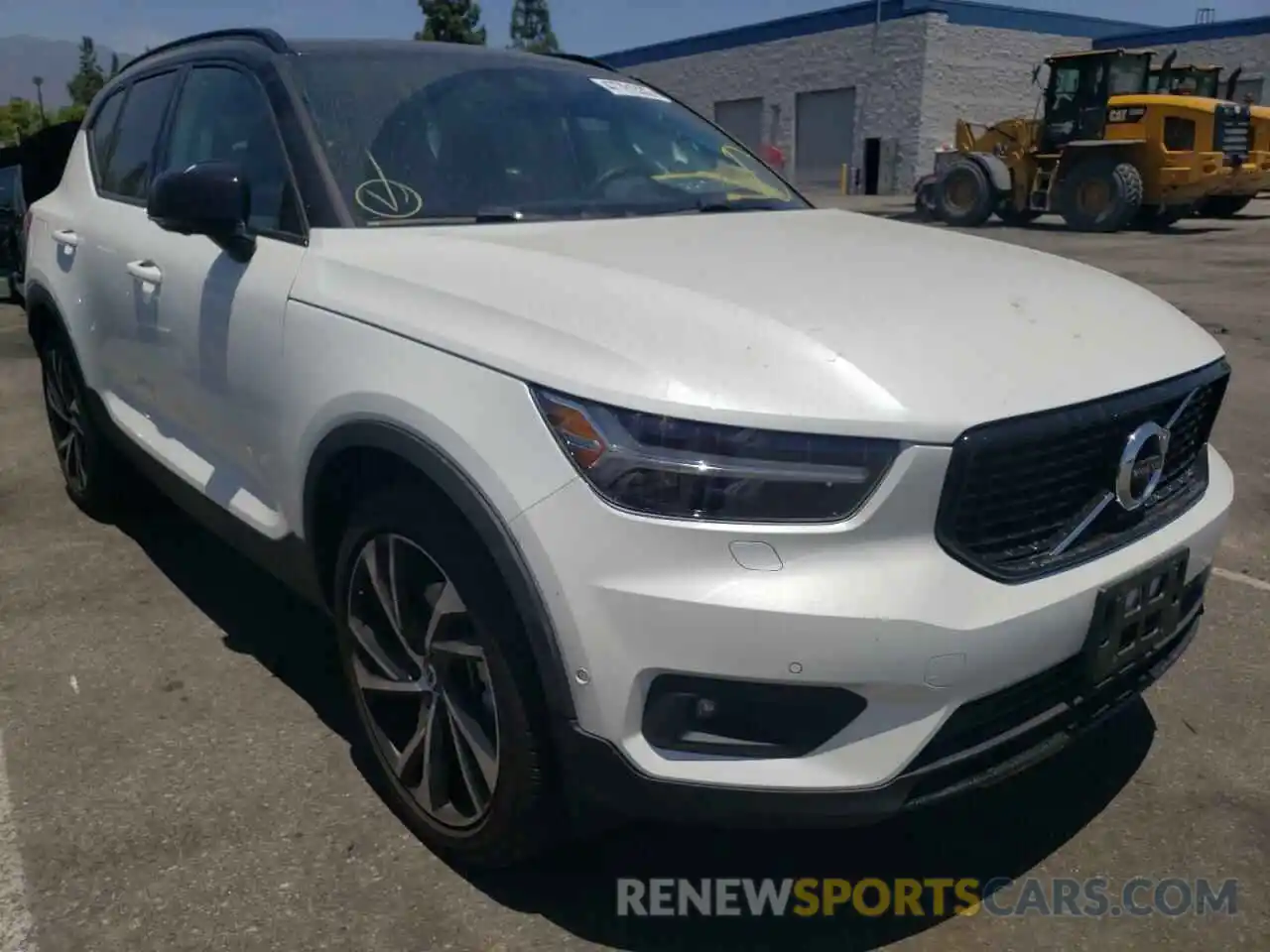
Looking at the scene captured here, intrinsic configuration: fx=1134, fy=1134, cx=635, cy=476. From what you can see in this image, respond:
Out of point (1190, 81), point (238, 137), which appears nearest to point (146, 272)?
point (238, 137)

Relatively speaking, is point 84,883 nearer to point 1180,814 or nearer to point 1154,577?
point 1154,577

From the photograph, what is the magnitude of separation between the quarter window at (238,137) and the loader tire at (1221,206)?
2104cm

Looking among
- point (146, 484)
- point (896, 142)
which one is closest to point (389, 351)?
point (146, 484)

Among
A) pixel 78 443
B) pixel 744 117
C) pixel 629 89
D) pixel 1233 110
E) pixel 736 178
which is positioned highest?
pixel 629 89

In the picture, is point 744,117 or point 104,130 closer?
point 104,130

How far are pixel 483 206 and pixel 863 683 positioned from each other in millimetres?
1617

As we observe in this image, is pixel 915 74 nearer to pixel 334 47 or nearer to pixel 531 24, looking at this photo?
pixel 334 47

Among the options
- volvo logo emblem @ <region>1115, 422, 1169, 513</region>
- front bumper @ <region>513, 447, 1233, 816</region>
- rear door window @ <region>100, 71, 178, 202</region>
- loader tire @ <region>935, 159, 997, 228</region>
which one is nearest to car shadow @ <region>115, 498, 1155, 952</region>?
front bumper @ <region>513, 447, 1233, 816</region>

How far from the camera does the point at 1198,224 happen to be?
2105cm

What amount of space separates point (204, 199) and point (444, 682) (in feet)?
4.24

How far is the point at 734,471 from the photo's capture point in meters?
1.85

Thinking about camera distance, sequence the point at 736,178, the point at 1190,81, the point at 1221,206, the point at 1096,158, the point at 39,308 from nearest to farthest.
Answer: the point at 736,178, the point at 39,308, the point at 1096,158, the point at 1190,81, the point at 1221,206

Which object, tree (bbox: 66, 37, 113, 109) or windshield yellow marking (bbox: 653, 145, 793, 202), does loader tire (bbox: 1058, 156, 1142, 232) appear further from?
tree (bbox: 66, 37, 113, 109)

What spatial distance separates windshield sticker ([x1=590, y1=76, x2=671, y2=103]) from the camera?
361 cm
